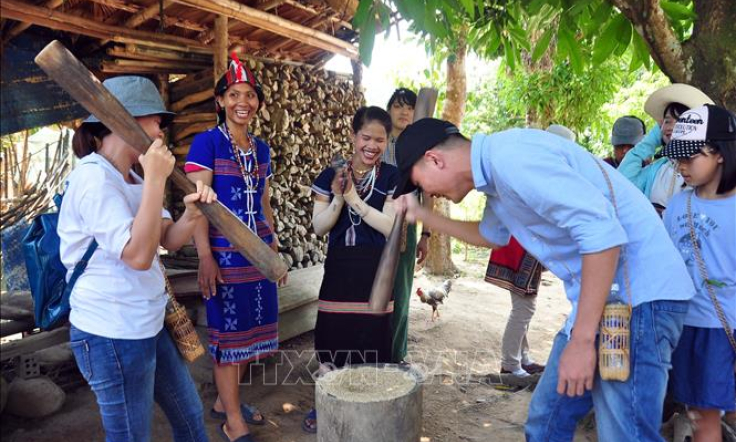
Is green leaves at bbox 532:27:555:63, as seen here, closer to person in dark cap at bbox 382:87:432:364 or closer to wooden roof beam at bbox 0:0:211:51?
person in dark cap at bbox 382:87:432:364

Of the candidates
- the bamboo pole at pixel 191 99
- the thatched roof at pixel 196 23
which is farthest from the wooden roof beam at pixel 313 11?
the bamboo pole at pixel 191 99

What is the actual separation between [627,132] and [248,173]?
9.55 ft

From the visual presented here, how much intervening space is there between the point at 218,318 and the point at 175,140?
3.10 metres

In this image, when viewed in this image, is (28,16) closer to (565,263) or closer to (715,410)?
(565,263)

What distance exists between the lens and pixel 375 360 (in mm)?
3031

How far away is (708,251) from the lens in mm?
2139

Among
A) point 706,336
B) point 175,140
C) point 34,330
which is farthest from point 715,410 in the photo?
point 175,140

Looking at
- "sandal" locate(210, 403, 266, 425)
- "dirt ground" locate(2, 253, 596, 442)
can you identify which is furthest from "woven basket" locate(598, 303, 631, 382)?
"sandal" locate(210, 403, 266, 425)

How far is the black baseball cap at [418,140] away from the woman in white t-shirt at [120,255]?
71 centimetres

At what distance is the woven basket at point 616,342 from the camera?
156 cm

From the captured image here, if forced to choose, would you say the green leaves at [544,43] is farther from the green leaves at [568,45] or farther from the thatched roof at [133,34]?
the thatched roof at [133,34]

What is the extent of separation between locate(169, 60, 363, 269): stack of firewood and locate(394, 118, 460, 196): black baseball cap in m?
3.55

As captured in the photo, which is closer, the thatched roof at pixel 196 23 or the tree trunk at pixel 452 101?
the thatched roof at pixel 196 23

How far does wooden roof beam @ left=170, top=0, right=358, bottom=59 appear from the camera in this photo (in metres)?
4.12
